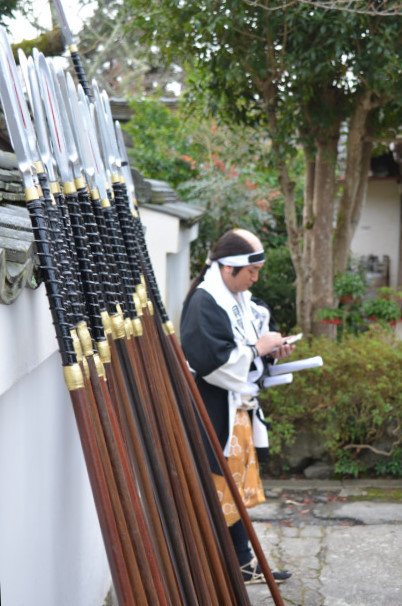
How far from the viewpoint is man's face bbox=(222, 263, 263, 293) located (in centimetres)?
421

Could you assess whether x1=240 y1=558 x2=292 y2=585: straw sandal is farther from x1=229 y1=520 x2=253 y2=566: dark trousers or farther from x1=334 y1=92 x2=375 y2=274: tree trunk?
x1=334 y1=92 x2=375 y2=274: tree trunk

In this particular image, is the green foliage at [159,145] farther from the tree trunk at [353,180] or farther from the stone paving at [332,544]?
the stone paving at [332,544]

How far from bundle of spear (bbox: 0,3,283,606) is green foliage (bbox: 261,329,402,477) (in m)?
2.67

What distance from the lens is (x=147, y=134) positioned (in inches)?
398

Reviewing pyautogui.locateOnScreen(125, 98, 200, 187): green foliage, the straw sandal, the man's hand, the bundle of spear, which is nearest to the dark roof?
the bundle of spear

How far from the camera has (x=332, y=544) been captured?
4840 mm

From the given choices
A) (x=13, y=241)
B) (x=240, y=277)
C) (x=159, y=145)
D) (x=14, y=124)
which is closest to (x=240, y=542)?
(x=240, y=277)

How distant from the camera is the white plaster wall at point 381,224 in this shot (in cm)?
1418

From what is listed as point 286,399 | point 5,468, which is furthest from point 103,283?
point 286,399

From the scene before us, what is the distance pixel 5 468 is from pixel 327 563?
2.94 meters

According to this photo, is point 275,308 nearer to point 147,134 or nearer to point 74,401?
point 147,134

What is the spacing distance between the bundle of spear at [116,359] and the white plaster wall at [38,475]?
151mm

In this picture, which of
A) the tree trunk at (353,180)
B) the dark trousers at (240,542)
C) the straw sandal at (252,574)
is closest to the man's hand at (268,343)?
the dark trousers at (240,542)

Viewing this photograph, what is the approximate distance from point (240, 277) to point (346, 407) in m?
2.26
